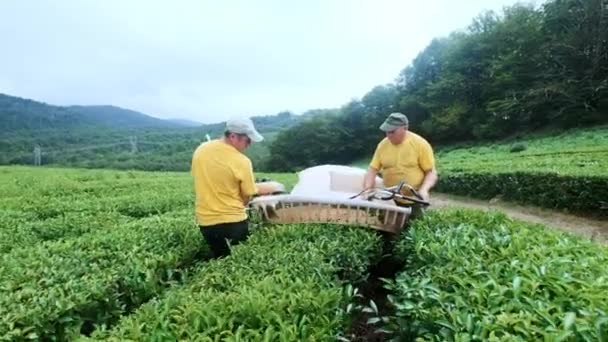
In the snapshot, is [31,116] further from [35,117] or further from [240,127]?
[240,127]

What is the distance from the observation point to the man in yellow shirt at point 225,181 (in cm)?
398

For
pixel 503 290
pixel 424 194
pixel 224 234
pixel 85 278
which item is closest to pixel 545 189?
pixel 424 194

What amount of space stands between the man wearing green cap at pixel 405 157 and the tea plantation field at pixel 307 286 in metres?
0.44

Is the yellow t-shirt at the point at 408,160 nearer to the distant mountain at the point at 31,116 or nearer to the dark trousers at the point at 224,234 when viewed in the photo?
the dark trousers at the point at 224,234

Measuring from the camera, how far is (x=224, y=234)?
4105mm

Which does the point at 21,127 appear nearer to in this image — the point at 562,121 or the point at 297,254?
the point at 562,121

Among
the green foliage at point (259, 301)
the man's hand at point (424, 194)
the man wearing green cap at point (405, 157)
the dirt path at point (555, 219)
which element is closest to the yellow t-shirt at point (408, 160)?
the man wearing green cap at point (405, 157)

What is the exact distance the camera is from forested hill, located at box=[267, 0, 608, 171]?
1169 inches

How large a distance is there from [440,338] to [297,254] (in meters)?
1.49

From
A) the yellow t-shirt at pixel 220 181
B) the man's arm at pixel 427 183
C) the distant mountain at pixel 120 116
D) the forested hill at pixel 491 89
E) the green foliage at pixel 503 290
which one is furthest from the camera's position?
the distant mountain at pixel 120 116

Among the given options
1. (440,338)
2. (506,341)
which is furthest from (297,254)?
(506,341)

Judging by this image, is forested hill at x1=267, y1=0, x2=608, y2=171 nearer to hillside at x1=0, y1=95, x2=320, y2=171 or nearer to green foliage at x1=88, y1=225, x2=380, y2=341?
hillside at x1=0, y1=95, x2=320, y2=171

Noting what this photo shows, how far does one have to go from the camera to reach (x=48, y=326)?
9.00 ft

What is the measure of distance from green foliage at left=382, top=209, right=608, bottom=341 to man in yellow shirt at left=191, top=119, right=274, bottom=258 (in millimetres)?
1524
